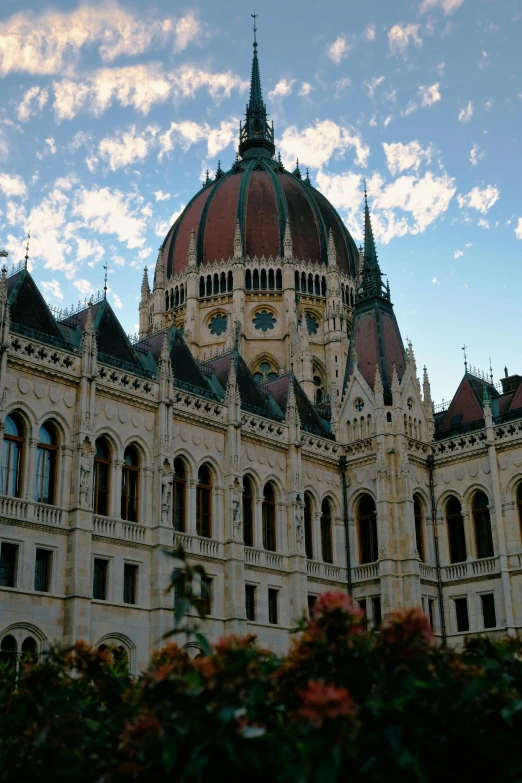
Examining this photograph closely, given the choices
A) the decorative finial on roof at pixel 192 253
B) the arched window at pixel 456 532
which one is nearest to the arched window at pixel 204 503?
the arched window at pixel 456 532

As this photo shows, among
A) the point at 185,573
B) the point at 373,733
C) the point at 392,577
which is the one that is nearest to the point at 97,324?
the point at 392,577

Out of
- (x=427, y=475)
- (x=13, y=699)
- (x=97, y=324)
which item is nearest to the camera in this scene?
(x=13, y=699)

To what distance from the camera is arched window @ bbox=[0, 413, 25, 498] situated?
1179 inches

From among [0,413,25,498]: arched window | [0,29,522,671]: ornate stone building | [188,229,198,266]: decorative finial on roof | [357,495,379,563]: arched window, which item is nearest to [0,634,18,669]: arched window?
[0,29,522,671]: ornate stone building

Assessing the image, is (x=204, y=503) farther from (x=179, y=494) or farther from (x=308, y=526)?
(x=308, y=526)

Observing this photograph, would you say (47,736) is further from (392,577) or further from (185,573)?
(392,577)

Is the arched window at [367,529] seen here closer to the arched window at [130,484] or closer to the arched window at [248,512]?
the arched window at [248,512]

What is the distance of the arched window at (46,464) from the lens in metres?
31.0

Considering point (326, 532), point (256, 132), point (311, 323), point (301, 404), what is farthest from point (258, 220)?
point (326, 532)

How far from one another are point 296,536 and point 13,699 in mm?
27326

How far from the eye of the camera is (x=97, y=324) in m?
36.1

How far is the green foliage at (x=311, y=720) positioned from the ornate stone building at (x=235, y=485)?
57.7 ft

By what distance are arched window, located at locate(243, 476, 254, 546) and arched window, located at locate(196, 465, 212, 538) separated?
6.40ft

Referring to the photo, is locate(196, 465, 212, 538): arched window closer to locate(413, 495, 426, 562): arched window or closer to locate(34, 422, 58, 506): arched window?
locate(34, 422, 58, 506): arched window
